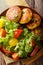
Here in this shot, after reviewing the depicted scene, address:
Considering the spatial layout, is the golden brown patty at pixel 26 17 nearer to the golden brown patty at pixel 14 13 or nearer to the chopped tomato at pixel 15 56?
the golden brown patty at pixel 14 13

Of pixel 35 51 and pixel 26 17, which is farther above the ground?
pixel 26 17

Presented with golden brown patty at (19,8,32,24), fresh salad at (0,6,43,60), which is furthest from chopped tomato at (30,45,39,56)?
golden brown patty at (19,8,32,24)

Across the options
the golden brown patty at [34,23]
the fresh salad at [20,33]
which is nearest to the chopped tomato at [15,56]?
the fresh salad at [20,33]

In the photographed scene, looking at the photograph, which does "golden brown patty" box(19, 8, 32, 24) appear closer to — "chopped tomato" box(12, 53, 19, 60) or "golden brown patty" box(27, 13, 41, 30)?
"golden brown patty" box(27, 13, 41, 30)

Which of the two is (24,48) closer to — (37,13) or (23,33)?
(23,33)

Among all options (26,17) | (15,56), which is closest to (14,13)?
(26,17)

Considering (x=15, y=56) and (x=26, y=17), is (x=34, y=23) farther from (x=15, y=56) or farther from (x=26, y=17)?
(x=15, y=56)

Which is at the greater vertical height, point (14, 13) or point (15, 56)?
point (14, 13)

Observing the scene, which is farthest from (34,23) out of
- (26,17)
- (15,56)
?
(15,56)

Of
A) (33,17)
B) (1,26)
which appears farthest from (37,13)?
(1,26)

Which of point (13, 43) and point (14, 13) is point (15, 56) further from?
point (14, 13)
